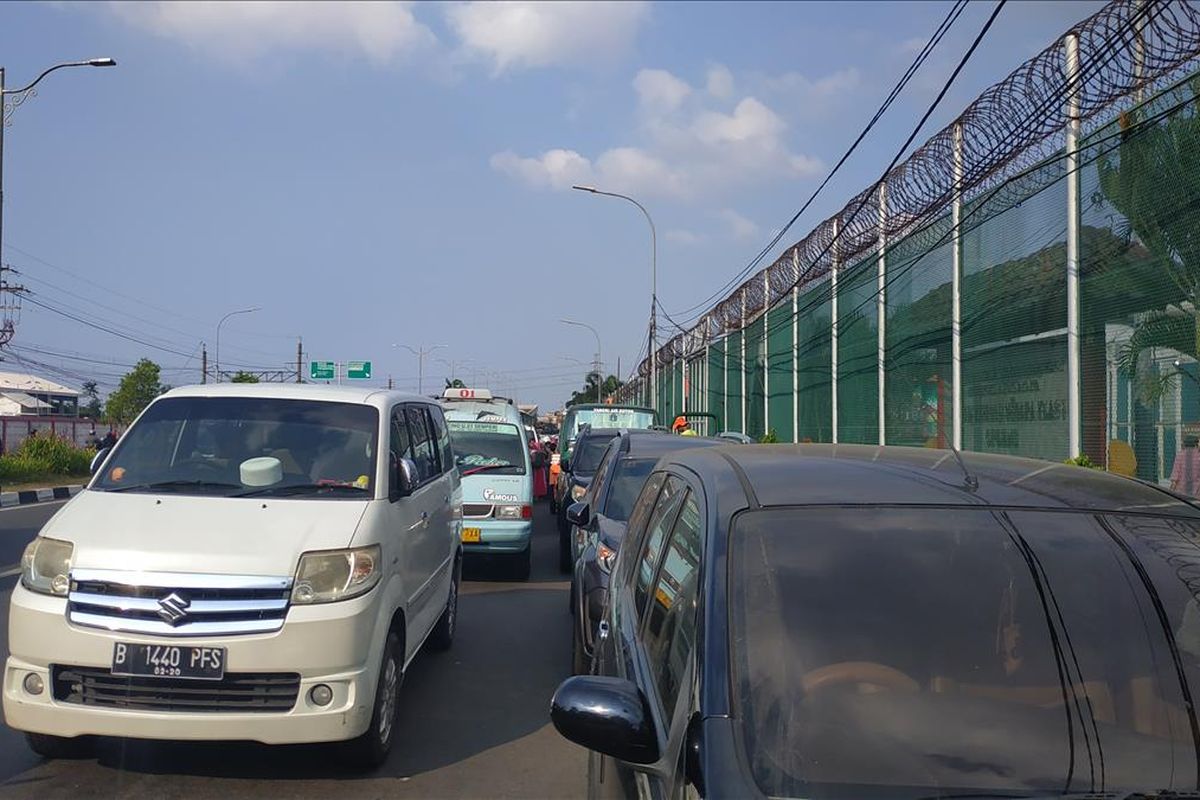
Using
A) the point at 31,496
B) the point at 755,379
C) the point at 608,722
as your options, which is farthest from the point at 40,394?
the point at 608,722

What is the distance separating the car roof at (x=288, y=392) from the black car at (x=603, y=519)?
166 centimetres

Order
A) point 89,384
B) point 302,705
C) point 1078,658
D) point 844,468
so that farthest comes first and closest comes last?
1. point 89,384
2. point 302,705
3. point 844,468
4. point 1078,658

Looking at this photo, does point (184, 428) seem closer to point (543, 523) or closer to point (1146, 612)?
point (1146, 612)

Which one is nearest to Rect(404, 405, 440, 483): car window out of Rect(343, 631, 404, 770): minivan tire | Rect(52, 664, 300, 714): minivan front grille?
Rect(343, 631, 404, 770): minivan tire

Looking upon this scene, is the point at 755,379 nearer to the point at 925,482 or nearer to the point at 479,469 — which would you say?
the point at 479,469

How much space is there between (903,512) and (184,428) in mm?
4292

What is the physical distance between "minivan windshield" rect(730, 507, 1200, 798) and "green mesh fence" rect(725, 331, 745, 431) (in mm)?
24773

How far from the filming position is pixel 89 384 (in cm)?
10031

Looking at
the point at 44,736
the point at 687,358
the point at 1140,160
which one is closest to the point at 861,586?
the point at 44,736

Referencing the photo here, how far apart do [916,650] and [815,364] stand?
17786 mm

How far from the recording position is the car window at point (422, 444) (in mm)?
6612

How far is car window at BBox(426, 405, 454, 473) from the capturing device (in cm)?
760

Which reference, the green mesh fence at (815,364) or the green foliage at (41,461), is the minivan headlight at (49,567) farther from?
the green foliage at (41,461)

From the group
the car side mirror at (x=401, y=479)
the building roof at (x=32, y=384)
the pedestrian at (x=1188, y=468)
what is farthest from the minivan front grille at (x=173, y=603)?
the building roof at (x=32, y=384)
